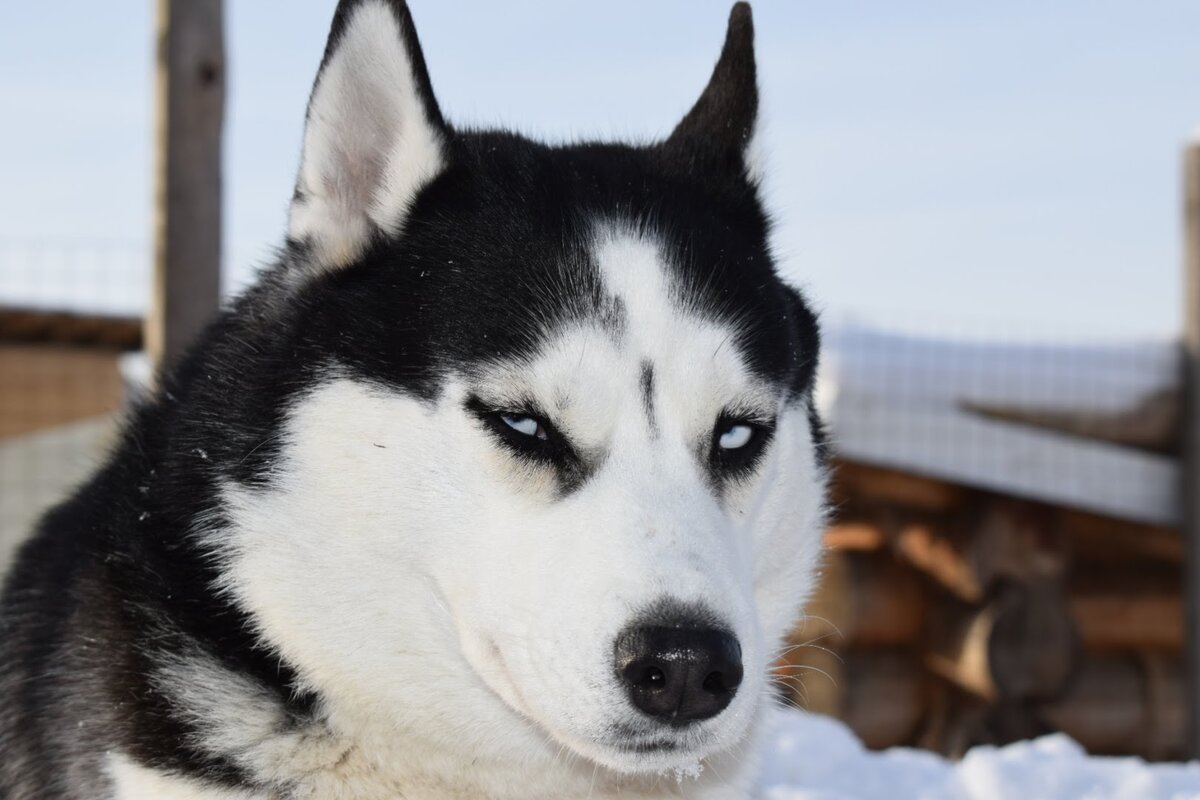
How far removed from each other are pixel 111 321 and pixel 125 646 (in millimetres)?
5990

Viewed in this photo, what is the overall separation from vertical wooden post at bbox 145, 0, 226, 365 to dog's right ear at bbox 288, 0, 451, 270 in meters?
2.84

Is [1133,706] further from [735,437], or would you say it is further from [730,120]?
[735,437]

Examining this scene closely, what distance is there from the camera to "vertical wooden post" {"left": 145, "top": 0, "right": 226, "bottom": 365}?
5277 millimetres

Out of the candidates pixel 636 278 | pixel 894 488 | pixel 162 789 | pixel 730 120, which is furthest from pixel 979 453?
pixel 162 789

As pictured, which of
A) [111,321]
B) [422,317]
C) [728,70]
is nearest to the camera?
[422,317]

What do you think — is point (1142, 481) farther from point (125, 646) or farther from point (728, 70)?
point (125, 646)

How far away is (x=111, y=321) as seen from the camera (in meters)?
8.00

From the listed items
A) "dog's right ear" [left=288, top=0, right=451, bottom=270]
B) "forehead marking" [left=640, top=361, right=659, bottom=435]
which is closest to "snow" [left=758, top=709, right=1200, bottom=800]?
"forehead marking" [left=640, top=361, right=659, bottom=435]

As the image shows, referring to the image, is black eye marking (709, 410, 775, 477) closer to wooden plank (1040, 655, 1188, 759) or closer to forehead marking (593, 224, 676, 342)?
forehead marking (593, 224, 676, 342)

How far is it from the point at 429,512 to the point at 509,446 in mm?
187

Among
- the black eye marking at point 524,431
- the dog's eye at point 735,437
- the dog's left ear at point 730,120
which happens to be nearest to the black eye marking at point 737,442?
the dog's eye at point 735,437

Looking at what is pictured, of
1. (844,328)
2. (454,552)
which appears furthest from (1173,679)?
(454,552)

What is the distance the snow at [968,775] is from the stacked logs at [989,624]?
75.7 inches

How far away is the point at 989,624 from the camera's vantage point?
20.6 feet
